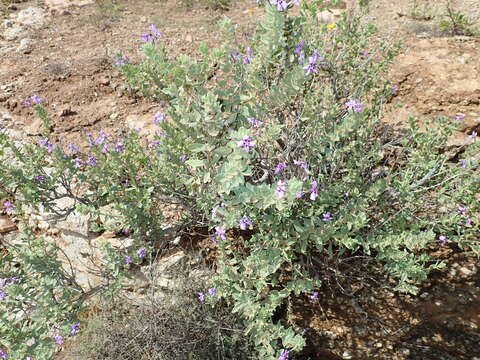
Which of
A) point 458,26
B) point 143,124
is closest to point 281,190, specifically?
point 143,124

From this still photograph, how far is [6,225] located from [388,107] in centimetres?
396

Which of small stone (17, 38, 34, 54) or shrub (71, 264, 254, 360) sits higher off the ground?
small stone (17, 38, 34, 54)

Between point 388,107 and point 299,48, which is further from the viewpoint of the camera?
point 388,107

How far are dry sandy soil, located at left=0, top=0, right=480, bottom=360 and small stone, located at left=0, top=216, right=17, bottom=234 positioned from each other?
0.93 meters

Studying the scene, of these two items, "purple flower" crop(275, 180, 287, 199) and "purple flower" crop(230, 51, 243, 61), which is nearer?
"purple flower" crop(275, 180, 287, 199)

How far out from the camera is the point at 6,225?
4.12 meters

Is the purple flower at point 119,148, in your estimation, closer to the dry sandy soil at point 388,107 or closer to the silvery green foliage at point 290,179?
the silvery green foliage at point 290,179

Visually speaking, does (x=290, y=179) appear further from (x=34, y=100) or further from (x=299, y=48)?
(x=34, y=100)

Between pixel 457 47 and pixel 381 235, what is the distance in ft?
9.06

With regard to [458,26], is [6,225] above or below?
below

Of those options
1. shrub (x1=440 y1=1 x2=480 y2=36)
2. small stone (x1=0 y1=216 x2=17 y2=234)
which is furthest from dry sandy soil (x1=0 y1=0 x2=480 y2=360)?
small stone (x1=0 y1=216 x2=17 y2=234)

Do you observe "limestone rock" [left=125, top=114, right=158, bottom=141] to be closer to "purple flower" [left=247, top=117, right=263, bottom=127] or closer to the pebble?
"purple flower" [left=247, top=117, right=263, bottom=127]

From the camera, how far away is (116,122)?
13.8 ft

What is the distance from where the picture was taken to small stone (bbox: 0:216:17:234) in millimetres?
4094
